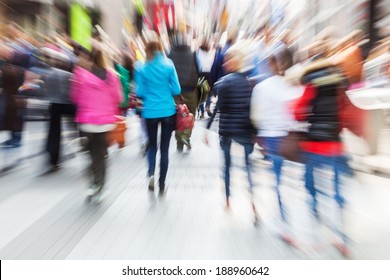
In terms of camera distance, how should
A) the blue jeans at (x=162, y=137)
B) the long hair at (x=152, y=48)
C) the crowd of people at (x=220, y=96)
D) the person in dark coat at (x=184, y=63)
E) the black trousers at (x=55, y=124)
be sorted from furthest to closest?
the person in dark coat at (x=184, y=63), the black trousers at (x=55, y=124), the blue jeans at (x=162, y=137), the long hair at (x=152, y=48), the crowd of people at (x=220, y=96)

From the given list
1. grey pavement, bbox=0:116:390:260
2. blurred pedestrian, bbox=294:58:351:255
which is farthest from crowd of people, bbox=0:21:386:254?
grey pavement, bbox=0:116:390:260

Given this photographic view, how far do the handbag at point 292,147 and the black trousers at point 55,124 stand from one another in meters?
3.51

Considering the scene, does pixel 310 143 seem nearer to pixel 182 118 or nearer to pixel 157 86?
pixel 157 86

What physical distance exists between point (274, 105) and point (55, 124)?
363cm

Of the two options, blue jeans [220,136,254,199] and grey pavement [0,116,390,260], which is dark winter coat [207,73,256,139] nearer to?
blue jeans [220,136,254,199]

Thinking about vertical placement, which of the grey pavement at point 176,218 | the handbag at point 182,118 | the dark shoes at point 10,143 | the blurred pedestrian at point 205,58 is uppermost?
the blurred pedestrian at point 205,58

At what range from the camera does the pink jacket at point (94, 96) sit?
4.22m

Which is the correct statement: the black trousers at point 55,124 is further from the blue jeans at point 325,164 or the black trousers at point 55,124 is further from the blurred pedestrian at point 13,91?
Result: the blue jeans at point 325,164

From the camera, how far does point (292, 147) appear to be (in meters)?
3.45

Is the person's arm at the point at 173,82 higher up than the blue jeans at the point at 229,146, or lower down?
higher up

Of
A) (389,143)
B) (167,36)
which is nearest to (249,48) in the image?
(167,36)

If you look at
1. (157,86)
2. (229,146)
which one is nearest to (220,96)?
(229,146)

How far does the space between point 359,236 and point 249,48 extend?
6.17 feet

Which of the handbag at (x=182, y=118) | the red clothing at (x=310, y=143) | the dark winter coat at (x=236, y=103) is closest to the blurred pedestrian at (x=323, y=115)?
the red clothing at (x=310, y=143)
